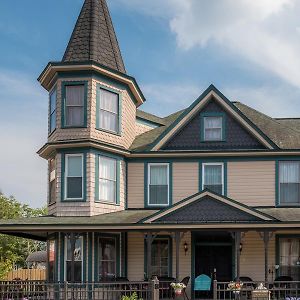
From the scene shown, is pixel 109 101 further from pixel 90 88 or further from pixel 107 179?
pixel 107 179

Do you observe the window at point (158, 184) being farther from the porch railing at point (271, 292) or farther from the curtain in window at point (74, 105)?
the porch railing at point (271, 292)

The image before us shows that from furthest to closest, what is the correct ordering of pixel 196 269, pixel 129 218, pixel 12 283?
pixel 196 269, pixel 129 218, pixel 12 283

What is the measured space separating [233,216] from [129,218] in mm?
3870

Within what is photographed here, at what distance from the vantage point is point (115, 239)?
26.0 metres

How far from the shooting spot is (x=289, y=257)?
2619 centimetres

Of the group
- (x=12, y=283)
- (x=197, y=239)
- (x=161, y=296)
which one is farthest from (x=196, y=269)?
(x=12, y=283)

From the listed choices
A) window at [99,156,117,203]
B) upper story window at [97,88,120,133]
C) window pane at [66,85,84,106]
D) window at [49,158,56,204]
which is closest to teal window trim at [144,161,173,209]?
window at [99,156,117,203]

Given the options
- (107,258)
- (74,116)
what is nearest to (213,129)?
(74,116)

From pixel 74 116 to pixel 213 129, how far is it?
582cm

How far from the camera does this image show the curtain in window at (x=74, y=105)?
2538cm

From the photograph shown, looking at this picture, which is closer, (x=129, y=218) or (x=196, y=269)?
(x=129, y=218)

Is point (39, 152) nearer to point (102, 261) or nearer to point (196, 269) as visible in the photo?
point (102, 261)

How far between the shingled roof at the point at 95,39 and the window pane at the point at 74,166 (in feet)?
12.5

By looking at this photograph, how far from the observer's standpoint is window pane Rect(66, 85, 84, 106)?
25.4m
